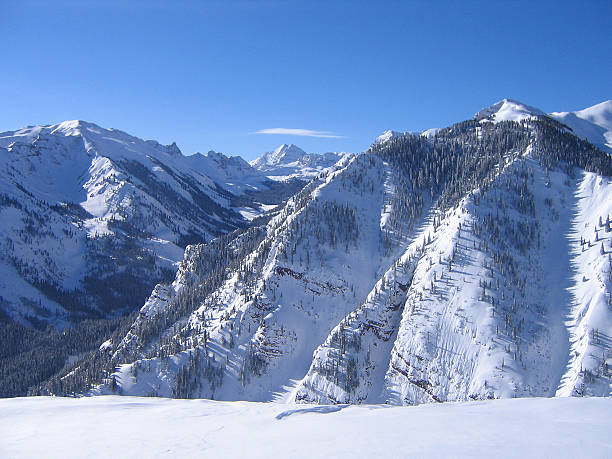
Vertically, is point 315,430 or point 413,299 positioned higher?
point 315,430

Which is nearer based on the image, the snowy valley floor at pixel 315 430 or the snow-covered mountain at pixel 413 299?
the snowy valley floor at pixel 315 430

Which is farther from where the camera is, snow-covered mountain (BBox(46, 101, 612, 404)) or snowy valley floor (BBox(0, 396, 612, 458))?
snow-covered mountain (BBox(46, 101, 612, 404))

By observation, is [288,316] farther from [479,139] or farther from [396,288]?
Answer: [479,139]

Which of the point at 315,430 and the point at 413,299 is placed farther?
the point at 413,299

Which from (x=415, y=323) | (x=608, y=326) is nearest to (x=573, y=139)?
(x=608, y=326)
